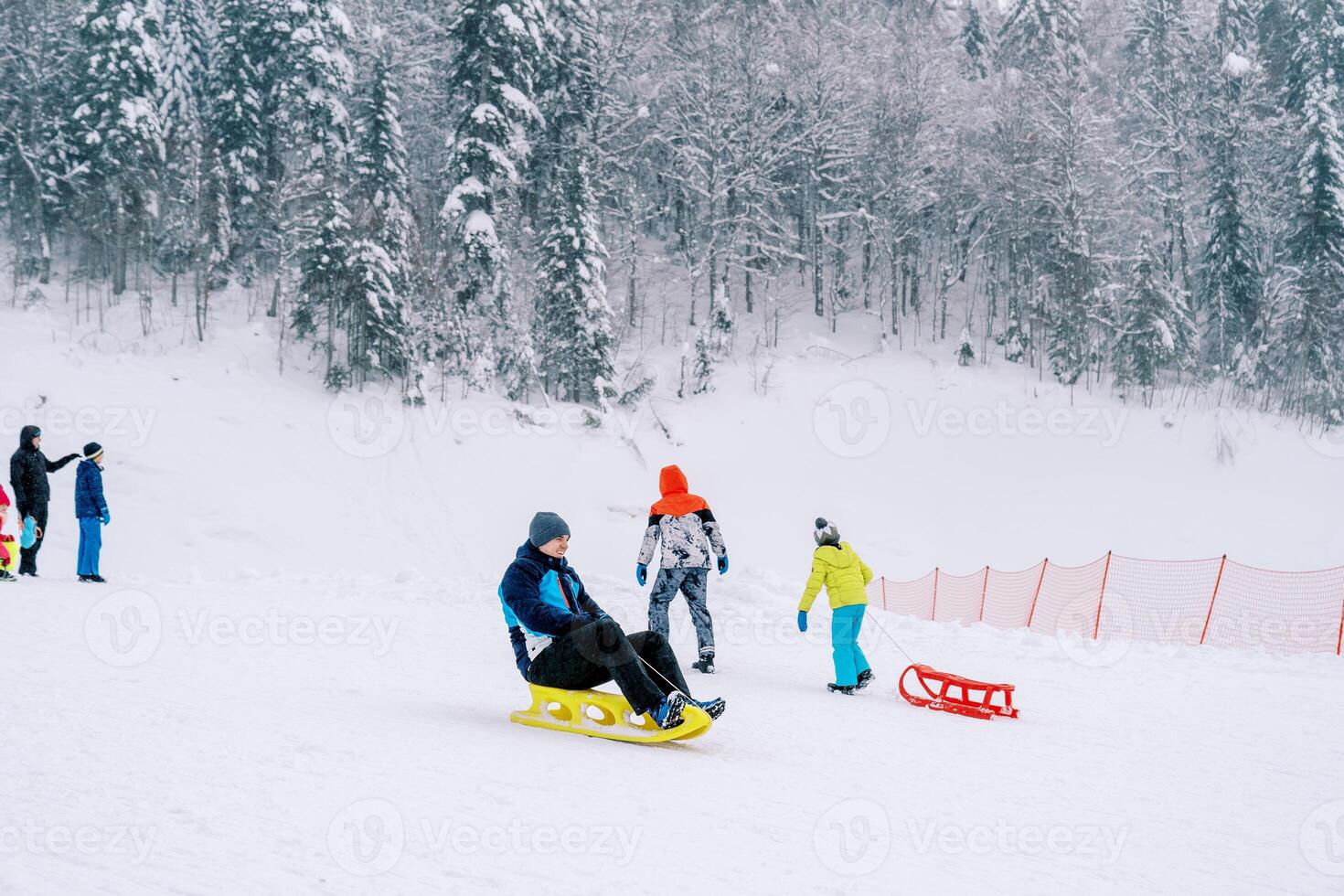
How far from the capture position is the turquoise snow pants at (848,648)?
7289mm

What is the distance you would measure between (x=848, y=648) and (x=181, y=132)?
32.7m

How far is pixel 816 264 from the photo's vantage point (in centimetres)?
3712

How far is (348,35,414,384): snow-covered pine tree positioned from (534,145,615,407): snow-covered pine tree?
13.9 ft

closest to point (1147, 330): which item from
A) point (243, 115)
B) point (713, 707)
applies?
point (713, 707)

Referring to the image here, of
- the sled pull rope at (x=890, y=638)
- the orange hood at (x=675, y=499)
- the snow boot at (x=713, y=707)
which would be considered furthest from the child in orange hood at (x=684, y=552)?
the snow boot at (x=713, y=707)

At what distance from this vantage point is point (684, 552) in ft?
25.7

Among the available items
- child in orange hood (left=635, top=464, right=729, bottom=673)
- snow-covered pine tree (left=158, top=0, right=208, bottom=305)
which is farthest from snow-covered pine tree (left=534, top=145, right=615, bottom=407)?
child in orange hood (left=635, top=464, right=729, bottom=673)

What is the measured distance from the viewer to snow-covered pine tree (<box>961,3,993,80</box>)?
165 ft

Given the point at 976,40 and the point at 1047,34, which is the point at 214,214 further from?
the point at 976,40

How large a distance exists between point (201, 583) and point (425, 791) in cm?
941

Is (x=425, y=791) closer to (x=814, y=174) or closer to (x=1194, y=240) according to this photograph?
(x=814, y=174)

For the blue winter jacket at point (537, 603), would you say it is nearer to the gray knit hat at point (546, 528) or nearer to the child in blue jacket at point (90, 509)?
the gray knit hat at point (546, 528)

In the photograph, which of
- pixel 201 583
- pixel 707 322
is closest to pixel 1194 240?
pixel 707 322

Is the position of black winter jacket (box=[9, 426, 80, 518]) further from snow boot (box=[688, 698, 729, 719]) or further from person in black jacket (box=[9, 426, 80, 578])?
snow boot (box=[688, 698, 729, 719])
